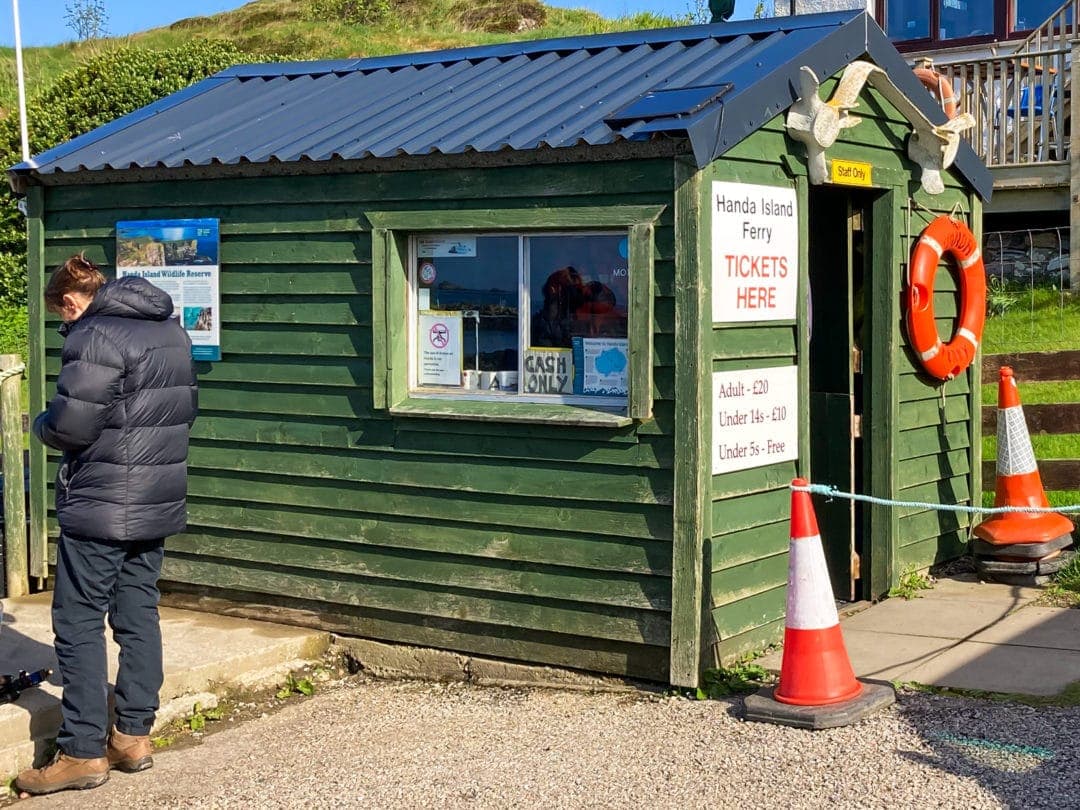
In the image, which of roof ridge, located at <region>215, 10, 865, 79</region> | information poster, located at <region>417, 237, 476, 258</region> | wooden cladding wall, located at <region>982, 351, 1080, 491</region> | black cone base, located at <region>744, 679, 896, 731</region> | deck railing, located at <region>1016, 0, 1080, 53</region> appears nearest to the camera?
black cone base, located at <region>744, 679, 896, 731</region>

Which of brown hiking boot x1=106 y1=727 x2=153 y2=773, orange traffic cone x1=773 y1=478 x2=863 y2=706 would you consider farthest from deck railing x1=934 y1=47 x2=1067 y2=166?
brown hiking boot x1=106 y1=727 x2=153 y2=773

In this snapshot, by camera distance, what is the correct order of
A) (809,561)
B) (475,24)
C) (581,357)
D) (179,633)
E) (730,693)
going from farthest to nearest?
1. (475,24)
2. (179,633)
3. (581,357)
4. (730,693)
5. (809,561)

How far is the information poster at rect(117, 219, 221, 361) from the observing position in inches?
310

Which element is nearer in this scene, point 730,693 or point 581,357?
point 730,693

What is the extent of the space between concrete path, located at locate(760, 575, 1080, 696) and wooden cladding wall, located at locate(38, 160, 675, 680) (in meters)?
1.05

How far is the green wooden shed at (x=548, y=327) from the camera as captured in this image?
6.45 metres

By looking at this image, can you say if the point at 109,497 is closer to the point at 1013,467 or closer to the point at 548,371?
the point at 548,371

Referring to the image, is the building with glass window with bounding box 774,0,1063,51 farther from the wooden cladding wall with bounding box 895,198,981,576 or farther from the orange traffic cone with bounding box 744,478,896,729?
the orange traffic cone with bounding box 744,478,896,729

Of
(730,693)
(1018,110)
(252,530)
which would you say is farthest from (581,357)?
→ (1018,110)

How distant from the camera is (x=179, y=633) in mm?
7469

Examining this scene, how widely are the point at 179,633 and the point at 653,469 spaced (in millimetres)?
2780

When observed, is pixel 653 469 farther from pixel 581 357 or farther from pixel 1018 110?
pixel 1018 110

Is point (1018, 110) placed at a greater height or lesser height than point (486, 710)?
greater

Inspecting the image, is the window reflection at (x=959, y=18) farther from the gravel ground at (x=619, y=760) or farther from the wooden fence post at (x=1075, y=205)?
the gravel ground at (x=619, y=760)
